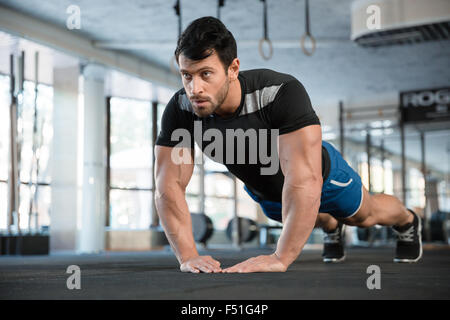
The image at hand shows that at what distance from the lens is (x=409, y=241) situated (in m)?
2.50

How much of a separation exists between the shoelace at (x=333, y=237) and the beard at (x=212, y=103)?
4.11 ft

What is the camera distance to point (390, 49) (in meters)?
7.21

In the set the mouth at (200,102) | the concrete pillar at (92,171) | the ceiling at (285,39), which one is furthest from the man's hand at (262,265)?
the concrete pillar at (92,171)

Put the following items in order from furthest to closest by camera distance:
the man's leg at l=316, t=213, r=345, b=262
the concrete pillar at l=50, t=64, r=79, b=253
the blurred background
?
the concrete pillar at l=50, t=64, r=79, b=253
the blurred background
the man's leg at l=316, t=213, r=345, b=262

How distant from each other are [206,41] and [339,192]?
82 cm

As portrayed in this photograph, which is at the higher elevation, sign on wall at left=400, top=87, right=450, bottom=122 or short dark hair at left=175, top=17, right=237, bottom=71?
sign on wall at left=400, top=87, right=450, bottom=122

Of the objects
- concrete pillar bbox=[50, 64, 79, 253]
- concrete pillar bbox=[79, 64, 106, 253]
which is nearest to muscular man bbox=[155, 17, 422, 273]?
concrete pillar bbox=[79, 64, 106, 253]

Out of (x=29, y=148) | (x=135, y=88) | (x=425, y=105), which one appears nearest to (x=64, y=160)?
(x=29, y=148)

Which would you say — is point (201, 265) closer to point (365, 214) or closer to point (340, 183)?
point (340, 183)

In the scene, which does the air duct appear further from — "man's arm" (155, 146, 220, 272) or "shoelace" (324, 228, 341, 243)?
"man's arm" (155, 146, 220, 272)

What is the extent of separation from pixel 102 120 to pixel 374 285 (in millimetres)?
6384

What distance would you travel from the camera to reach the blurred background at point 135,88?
578 centimetres

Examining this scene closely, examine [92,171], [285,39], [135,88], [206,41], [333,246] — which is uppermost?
[285,39]

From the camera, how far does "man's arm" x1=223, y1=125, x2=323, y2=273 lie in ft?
5.22
